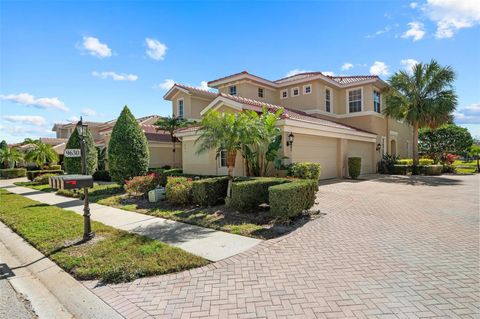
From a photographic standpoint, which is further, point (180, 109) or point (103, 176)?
point (180, 109)

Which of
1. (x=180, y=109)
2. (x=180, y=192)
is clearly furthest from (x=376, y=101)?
(x=180, y=192)

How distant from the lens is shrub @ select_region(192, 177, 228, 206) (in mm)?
9422

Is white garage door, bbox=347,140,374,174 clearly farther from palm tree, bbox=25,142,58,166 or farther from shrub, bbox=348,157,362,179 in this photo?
palm tree, bbox=25,142,58,166

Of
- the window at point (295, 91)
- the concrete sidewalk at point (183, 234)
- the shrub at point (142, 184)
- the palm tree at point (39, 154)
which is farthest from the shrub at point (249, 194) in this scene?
the palm tree at point (39, 154)

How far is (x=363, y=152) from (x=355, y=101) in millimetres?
4350

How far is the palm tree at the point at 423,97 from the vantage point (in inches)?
794

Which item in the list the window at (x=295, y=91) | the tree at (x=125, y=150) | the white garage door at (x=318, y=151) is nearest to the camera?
the tree at (x=125, y=150)

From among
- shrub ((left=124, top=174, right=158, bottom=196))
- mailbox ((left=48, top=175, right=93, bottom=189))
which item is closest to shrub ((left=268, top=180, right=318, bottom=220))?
mailbox ((left=48, top=175, right=93, bottom=189))

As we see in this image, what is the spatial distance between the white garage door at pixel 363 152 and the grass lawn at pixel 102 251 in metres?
16.8

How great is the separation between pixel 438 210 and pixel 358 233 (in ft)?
13.7

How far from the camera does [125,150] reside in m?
14.0

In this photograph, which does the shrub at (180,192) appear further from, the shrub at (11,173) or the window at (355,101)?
the shrub at (11,173)

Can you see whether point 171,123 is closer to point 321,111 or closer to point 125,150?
point 125,150

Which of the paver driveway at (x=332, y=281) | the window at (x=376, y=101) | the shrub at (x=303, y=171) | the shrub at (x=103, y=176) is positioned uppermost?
the window at (x=376, y=101)
